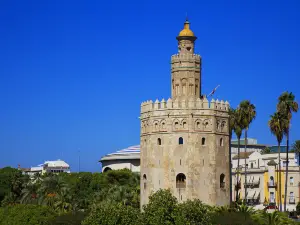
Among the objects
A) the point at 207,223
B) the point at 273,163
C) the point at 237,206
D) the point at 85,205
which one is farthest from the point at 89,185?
the point at 207,223

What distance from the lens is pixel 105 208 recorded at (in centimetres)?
4200

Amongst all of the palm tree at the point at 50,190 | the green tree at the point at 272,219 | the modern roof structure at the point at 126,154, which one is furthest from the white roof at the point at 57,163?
the green tree at the point at 272,219

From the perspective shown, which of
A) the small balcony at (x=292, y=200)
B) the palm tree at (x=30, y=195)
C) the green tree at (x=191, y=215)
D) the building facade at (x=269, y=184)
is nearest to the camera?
the green tree at (x=191, y=215)

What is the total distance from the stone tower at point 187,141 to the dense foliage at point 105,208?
2703mm

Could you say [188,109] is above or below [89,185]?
above

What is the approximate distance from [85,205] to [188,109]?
24882mm

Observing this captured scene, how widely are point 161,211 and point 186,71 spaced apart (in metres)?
20.4

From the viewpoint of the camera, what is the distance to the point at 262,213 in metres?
49.9

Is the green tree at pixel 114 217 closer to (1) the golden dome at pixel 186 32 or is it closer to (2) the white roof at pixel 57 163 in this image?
(1) the golden dome at pixel 186 32

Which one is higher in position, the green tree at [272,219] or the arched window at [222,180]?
the arched window at [222,180]

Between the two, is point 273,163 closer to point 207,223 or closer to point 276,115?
point 276,115

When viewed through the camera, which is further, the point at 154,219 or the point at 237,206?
the point at 237,206

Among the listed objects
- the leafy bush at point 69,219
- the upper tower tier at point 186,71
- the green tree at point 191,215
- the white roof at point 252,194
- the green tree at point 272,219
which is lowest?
the leafy bush at point 69,219

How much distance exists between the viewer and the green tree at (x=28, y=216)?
183 feet
